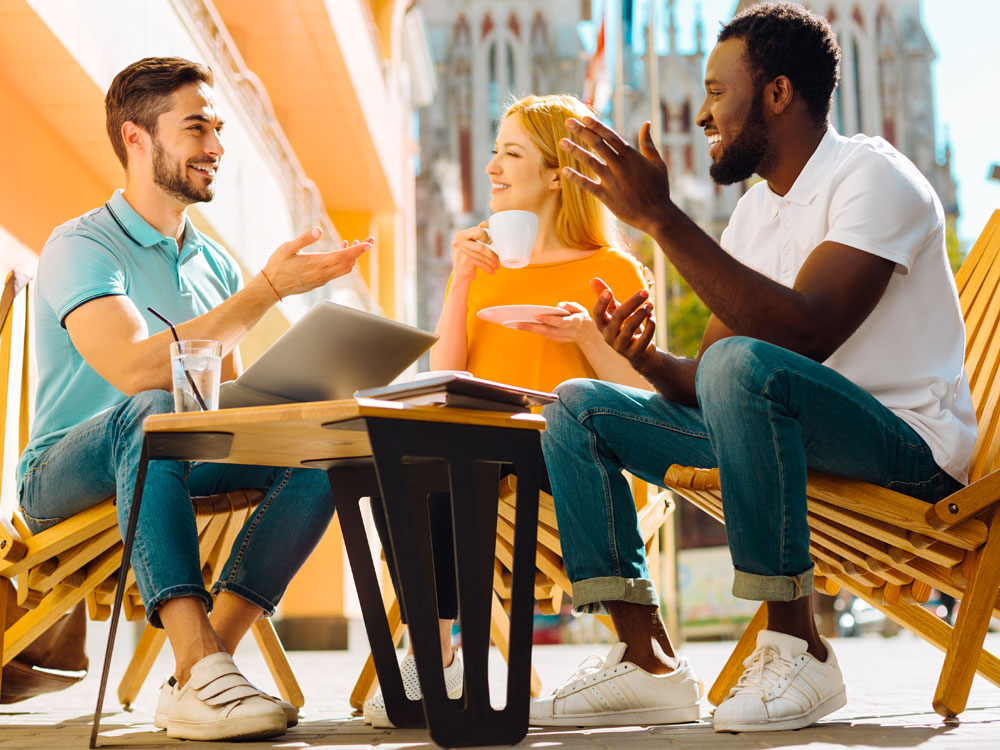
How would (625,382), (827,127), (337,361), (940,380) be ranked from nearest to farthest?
(337,361) < (940,380) < (827,127) < (625,382)

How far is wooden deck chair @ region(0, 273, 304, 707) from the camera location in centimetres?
246

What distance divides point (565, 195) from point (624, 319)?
1.08 meters

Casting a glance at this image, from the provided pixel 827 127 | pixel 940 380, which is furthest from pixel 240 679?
pixel 827 127

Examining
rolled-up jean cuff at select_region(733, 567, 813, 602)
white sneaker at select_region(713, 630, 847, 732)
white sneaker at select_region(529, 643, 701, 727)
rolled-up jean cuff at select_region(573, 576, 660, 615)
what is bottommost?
white sneaker at select_region(529, 643, 701, 727)

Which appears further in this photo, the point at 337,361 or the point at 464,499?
the point at 337,361

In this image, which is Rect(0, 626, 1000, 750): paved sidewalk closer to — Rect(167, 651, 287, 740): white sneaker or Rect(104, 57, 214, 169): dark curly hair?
Rect(167, 651, 287, 740): white sneaker

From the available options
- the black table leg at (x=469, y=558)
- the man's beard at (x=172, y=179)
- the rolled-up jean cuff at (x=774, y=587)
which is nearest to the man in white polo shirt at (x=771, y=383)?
the rolled-up jean cuff at (x=774, y=587)

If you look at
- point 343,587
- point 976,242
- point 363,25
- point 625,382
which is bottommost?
point 343,587

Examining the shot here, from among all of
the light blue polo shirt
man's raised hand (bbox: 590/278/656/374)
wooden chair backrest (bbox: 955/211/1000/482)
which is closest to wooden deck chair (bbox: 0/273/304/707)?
the light blue polo shirt

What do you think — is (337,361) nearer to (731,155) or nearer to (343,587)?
(731,155)

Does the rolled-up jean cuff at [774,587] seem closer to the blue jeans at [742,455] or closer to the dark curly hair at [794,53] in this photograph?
the blue jeans at [742,455]

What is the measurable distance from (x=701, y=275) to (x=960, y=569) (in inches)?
33.2

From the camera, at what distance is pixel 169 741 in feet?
6.95

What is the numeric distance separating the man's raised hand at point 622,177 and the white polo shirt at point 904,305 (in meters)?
0.39
